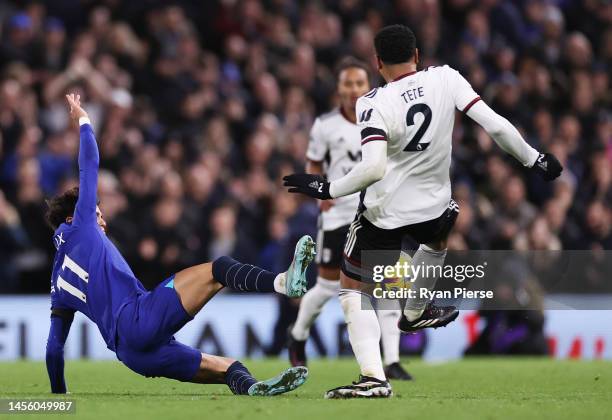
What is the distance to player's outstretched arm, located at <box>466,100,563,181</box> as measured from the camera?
26.0ft

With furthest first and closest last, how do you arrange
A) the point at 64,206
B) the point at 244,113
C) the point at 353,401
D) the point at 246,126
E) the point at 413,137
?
the point at 244,113 → the point at 246,126 → the point at 64,206 → the point at 413,137 → the point at 353,401

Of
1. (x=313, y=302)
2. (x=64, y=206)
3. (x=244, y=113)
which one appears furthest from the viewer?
(x=244, y=113)

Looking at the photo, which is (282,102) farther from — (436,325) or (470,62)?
(436,325)

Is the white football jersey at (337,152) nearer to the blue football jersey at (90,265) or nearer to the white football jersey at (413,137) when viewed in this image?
the white football jersey at (413,137)

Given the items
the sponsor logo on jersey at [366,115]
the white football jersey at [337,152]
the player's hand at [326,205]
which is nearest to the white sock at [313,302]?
the white football jersey at [337,152]

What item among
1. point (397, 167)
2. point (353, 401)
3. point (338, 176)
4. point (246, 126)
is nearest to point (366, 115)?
point (397, 167)

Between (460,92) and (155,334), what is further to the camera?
(460,92)

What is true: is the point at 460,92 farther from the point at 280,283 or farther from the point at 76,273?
the point at 76,273

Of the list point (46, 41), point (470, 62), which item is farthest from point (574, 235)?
point (46, 41)

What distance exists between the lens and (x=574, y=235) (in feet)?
51.0

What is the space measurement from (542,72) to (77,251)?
36.5ft

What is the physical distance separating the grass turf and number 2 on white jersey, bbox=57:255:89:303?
671mm

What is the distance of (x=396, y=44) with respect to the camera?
8.14 meters

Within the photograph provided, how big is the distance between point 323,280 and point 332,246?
0.31 metres
